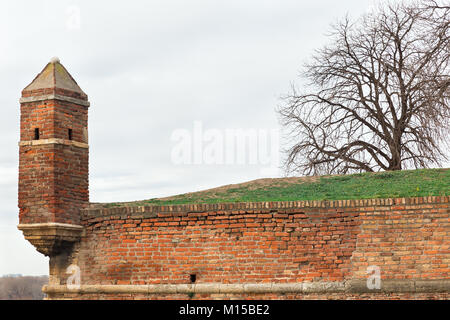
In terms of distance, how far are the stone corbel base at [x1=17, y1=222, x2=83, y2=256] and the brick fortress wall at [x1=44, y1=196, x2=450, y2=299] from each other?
2.01 ft

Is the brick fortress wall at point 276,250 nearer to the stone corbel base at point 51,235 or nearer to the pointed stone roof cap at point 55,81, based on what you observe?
the stone corbel base at point 51,235

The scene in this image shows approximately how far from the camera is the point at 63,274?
1359 centimetres

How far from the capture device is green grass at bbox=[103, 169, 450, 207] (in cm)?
1349

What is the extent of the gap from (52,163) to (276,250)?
169 inches

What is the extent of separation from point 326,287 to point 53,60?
21.8 feet

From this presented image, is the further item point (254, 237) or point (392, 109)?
point (392, 109)

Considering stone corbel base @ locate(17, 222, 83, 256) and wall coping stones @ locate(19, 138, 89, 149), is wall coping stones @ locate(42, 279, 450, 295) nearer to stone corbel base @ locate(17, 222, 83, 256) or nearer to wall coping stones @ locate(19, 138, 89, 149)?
stone corbel base @ locate(17, 222, 83, 256)

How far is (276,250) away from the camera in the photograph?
1250 centimetres

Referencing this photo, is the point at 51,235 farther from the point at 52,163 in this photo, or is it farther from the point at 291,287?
the point at 291,287

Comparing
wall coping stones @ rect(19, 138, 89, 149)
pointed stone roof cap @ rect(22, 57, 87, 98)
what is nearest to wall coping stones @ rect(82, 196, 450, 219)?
wall coping stones @ rect(19, 138, 89, 149)

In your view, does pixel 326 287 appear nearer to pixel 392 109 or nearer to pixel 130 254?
pixel 130 254

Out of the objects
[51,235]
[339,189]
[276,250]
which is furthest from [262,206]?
[51,235]
